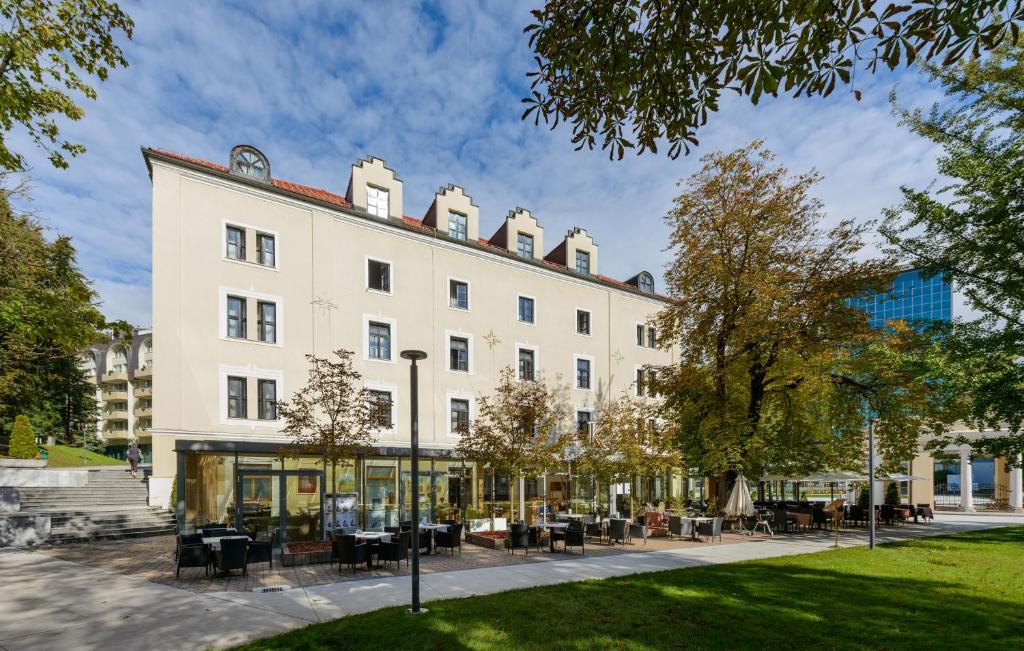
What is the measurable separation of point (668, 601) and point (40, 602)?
431 inches

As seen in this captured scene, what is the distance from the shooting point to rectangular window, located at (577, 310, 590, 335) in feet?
109

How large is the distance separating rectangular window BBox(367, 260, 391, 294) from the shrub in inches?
787

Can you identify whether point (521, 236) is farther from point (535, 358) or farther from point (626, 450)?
point (626, 450)

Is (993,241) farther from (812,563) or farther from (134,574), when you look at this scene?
(134,574)

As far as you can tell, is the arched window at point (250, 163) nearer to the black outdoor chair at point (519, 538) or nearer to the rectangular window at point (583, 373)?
the black outdoor chair at point (519, 538)

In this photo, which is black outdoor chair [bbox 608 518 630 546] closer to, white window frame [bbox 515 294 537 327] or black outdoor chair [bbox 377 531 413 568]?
black outdoor chair [bbox 377 531 413 568]

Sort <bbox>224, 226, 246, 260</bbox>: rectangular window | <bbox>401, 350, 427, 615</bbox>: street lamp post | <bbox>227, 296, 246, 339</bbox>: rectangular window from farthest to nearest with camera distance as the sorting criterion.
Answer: <bbox>224, 226, 246, 260</bbox>: rectangular window < <bbox>227, 296, 246, 339</bbox>: rectangular window < <bbox>401, 350, 427, 615</bbox>: street lamp post

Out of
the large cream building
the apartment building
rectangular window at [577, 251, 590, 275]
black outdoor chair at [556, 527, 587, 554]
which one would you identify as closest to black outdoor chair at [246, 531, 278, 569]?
the large cream building

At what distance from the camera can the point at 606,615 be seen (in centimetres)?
909

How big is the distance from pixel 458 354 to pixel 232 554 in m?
16.3

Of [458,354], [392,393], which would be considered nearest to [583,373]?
[458,354]

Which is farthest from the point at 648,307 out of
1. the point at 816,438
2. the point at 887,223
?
the point at 887,223

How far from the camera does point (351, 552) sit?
13.2 m

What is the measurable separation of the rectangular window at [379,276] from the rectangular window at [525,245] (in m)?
8.18
